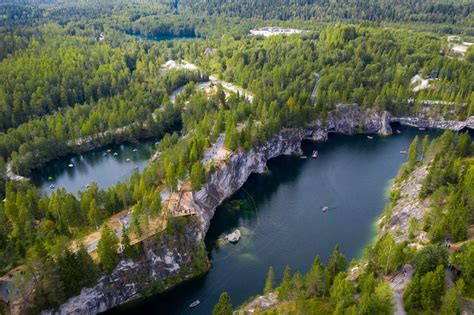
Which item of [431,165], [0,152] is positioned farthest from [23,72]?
[431,165]

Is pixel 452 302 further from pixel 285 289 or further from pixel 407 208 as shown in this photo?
pixel 407 208

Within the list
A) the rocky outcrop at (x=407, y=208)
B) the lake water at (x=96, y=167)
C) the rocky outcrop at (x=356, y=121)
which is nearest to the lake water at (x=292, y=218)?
the rocky outcrop at (x=407, y=208)

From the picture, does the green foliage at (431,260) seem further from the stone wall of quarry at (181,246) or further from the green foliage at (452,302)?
the stone wall of quarry at (181,246)

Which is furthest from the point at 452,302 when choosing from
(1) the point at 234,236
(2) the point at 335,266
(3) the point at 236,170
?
(3) the point at 236,170

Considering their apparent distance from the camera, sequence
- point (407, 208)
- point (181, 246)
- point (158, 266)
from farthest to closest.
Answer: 1. point (407, 208)
2. point (181, 246)
3. point (158, 266)

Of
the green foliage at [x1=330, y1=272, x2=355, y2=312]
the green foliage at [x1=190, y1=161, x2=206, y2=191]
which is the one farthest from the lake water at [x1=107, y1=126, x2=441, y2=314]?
the green foliage at [x1=330, y1=272, x2=355, y2=312]

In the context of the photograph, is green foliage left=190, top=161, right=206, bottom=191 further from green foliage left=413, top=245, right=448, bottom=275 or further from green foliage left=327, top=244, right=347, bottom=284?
green foliage left=413, top=245, right=448, bottom=275
